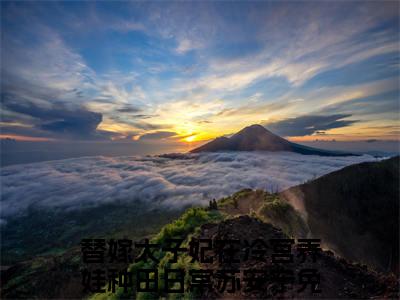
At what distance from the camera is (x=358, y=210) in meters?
49.5

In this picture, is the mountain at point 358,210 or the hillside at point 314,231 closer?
the hillside at point 314,231

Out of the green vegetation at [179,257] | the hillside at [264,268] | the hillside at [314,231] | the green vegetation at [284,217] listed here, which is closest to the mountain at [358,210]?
the hillside at [314,231]

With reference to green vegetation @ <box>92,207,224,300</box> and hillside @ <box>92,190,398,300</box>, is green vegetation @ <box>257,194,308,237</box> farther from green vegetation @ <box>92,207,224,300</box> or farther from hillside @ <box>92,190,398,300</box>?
hillside @ <box>92,190,398,300</box>

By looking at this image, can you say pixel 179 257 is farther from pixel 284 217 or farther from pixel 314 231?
pixel 314 231

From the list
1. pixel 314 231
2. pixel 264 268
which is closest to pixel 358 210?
pixel 314 231

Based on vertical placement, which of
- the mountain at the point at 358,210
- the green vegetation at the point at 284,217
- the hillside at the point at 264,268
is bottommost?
the mountain at the point at 358,210

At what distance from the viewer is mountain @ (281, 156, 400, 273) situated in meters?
39.8

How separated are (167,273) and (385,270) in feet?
142

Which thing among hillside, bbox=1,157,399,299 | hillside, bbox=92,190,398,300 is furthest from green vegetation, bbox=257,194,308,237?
hillside, bbox=92,190,398,300

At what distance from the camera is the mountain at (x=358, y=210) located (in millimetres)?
39781

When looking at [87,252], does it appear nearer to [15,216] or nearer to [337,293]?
[337,293]

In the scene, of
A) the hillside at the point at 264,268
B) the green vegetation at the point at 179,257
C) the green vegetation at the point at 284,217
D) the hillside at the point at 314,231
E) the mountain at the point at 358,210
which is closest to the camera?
the hillside at the point at 264,268

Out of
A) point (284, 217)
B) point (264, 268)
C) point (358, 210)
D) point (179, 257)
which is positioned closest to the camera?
point (264, 268)

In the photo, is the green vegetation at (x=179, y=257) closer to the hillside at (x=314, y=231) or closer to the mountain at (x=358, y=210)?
the hillside at (x=314, y=231)
